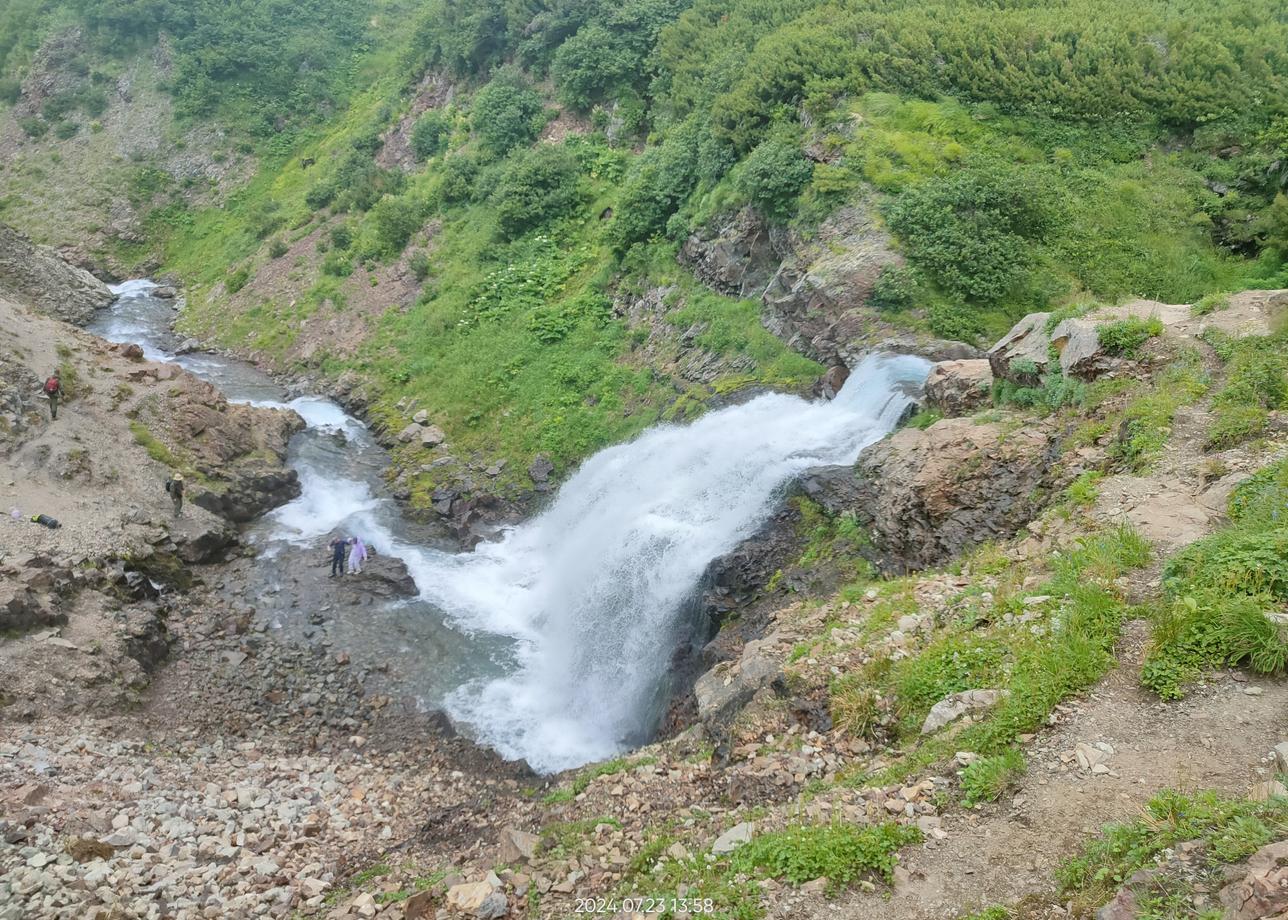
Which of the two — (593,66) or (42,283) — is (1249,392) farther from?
(42,283)

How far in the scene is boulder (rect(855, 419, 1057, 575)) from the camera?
11477 millimetres

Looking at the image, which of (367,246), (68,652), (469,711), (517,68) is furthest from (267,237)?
(469,711)

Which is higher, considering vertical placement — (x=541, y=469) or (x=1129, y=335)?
(x=1129, y=335)

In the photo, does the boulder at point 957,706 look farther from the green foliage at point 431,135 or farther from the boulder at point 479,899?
the green foliage at point 431,135

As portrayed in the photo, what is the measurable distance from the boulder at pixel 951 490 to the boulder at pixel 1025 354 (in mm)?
1191

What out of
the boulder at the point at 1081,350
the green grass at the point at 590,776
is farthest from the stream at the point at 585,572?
the boulder at the point at 1081,350

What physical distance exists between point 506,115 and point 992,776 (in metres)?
35.8

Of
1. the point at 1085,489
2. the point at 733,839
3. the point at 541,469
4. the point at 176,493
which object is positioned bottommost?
the point at 541,469

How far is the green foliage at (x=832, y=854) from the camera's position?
6.13 m

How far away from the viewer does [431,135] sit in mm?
39219

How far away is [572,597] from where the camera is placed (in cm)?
1673

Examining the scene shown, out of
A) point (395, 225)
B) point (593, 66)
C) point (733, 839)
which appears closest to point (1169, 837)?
point (733, 839)

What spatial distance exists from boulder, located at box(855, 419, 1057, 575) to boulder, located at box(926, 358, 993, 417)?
1.00m

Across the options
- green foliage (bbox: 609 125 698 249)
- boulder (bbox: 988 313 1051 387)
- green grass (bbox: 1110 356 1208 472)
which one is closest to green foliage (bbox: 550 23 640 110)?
green foliage (bbox: 609 125 698 249)
